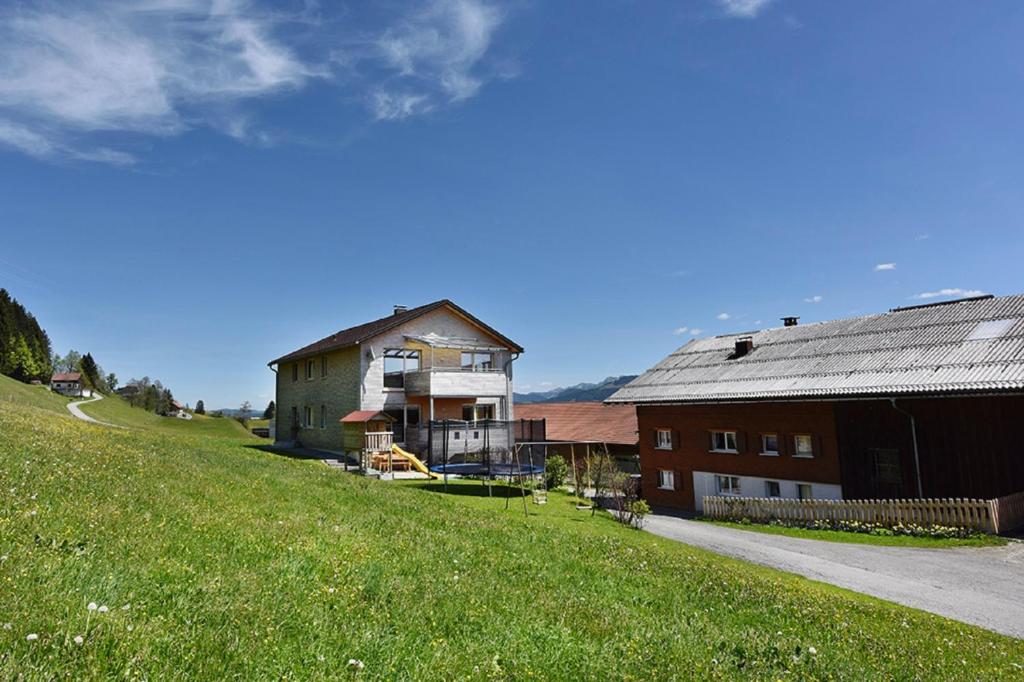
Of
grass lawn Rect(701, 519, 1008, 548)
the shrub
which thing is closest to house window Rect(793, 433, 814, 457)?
grass lawn Rect(701, 519, 1008, 548)

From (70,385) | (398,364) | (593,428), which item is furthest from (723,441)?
(70,385)

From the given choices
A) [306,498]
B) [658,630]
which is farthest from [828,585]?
[306,498]

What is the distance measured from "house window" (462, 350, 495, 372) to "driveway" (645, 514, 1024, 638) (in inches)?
716

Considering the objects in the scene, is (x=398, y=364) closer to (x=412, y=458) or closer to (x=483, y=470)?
(x=412, y=458)

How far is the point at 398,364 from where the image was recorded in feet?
109

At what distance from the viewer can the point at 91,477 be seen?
352 inches

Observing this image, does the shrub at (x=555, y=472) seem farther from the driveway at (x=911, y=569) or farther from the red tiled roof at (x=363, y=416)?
the driveway at (x=911, y=569)

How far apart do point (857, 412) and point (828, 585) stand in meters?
14.4

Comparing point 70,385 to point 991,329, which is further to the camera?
point 70,385

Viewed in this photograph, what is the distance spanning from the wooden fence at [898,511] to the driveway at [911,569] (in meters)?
1.56

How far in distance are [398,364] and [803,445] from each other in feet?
71.9

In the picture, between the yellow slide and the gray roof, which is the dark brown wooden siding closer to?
the gray roof

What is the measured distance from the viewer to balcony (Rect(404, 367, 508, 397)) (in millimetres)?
30938

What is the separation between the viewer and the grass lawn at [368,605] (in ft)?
12.8
